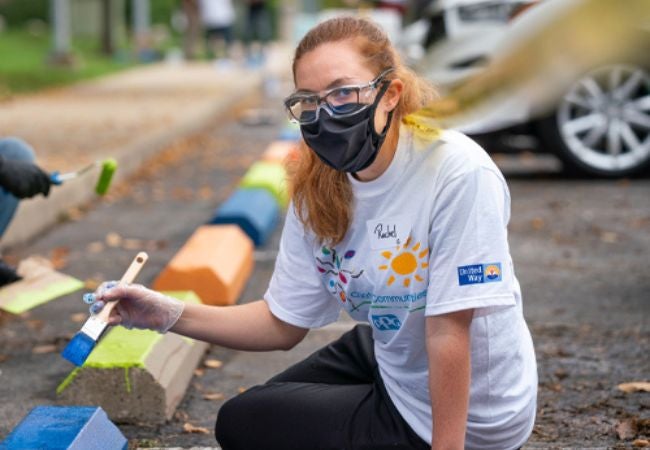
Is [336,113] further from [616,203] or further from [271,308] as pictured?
[616,203]

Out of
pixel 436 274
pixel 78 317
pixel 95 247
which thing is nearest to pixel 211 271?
pixel 78 317

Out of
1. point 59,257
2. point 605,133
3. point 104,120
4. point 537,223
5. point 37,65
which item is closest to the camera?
point 59,257

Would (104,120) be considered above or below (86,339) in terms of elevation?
below

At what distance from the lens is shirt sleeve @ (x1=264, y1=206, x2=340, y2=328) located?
2.82 m

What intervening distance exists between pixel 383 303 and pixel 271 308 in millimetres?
434

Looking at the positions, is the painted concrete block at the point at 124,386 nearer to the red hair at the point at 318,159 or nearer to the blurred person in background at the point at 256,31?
the red hair at the point at 318,159

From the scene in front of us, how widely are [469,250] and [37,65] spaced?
22.3m

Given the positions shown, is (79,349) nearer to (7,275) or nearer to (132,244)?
(7,275)

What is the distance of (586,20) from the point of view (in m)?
0.65

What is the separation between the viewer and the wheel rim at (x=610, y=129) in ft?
28.1

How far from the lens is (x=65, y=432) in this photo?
2.89 m

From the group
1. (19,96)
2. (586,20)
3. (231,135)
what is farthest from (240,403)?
(19,96)

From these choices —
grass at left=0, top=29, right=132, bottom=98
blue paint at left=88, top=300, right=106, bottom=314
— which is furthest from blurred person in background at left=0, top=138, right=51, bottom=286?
grass at left=0, top=29, right=132, bottom=98

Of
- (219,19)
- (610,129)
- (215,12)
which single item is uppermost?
(610,129)
